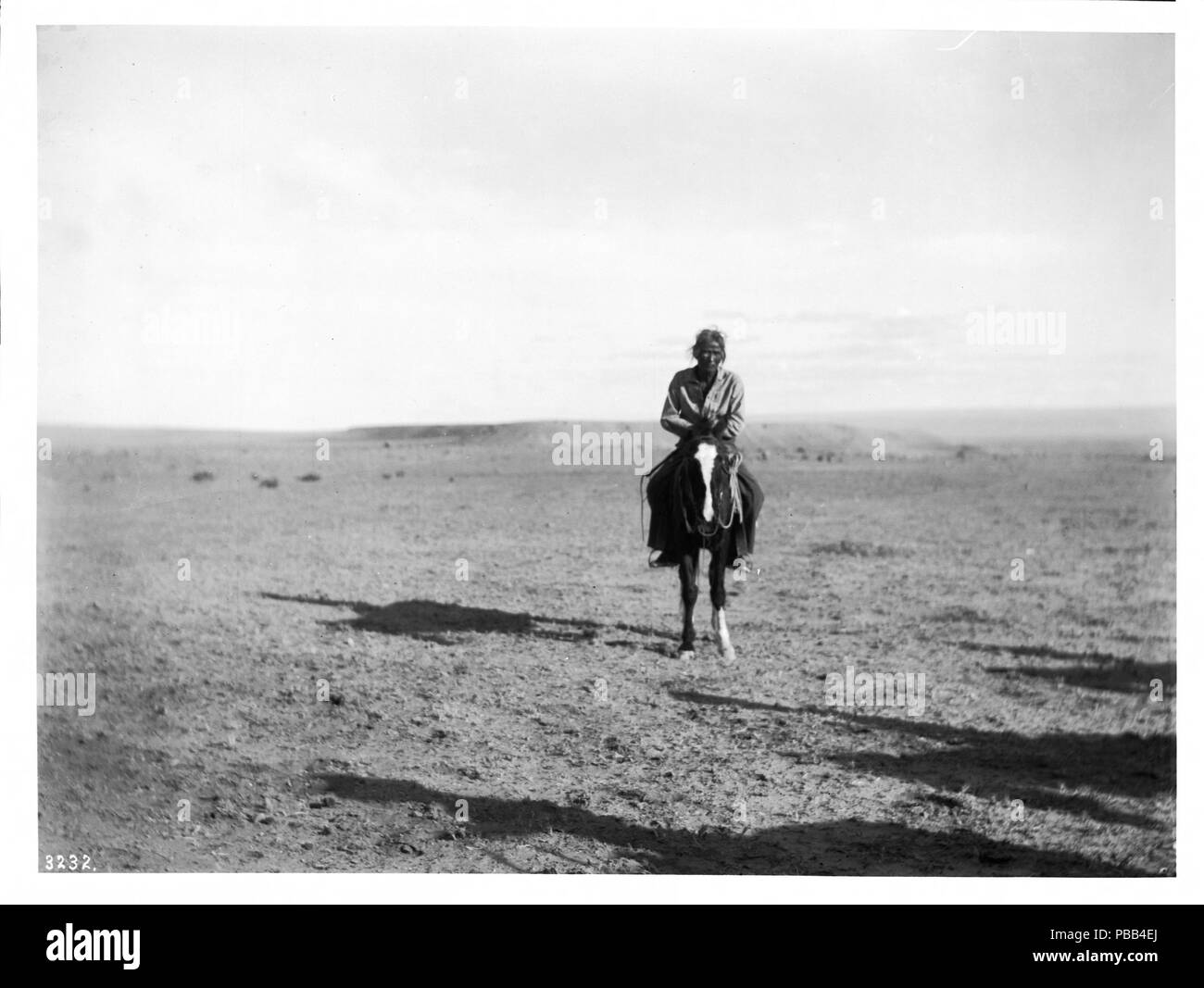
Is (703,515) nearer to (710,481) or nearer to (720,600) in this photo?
(710,481)

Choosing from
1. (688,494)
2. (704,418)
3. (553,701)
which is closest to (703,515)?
(688,494)

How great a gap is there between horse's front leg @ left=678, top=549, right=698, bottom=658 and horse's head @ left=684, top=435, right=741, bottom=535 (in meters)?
0.35

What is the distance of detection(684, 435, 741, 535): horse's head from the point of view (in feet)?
21.2

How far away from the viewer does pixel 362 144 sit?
676 centimetres

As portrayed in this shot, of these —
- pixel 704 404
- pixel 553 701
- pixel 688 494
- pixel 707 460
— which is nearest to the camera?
pixel 553 701

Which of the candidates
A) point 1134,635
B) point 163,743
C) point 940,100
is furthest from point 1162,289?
point 163,743

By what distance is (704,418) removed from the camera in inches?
263

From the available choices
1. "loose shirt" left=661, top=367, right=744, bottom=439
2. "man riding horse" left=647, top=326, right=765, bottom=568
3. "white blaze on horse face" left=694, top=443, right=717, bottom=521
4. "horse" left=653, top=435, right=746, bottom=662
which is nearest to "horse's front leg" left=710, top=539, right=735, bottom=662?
"horse" left=653, top=435, right=746, bottom=662

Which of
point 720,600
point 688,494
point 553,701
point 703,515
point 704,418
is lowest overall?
point 553,701

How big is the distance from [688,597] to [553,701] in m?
1.32

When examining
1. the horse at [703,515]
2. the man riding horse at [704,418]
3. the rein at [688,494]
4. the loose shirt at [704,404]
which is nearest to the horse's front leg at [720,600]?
the horse at [703,515]

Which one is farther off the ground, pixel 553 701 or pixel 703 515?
pixel 703 515

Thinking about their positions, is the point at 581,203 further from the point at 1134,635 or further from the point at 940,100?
the point at 1134,635

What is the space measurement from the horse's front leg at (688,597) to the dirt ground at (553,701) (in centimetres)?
16
